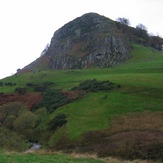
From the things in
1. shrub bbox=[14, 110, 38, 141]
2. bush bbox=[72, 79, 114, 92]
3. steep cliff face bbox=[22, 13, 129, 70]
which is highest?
steep cliff face bbox=[22, 13, 129, 70]

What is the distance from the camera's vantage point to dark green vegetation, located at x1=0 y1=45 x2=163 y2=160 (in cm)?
5266

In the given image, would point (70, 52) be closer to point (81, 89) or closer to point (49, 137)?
point (81, 89)

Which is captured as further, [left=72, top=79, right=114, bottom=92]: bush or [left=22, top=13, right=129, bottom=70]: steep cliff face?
[left=22, top=13, right=129, bottom=70]: steep cliff face

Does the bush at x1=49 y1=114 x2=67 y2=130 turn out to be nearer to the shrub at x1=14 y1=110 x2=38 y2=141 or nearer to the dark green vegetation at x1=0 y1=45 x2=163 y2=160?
the dark green vegetation at x1=0 y1=45 x2=163 y2=160

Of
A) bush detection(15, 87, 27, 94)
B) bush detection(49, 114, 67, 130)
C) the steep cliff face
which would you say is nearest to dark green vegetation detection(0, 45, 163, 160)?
bush detection(49, 114, 67, 130)

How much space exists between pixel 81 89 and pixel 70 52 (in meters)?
89.2

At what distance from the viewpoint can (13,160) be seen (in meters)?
26.4

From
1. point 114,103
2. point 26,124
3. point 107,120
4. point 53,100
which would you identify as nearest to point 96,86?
point 53,100

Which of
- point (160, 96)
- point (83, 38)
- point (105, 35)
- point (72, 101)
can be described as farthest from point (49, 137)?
point (83, 38)

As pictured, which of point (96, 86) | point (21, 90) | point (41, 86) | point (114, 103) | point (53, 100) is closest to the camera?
point (114, 103)

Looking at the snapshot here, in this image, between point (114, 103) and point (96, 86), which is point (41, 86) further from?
point (114, 103)

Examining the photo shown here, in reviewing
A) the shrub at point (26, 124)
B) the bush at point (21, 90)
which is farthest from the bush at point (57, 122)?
the bush at point (21, 90)

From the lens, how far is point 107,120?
7194 cm

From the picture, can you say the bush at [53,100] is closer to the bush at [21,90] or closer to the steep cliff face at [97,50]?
the bush at [21,90]
